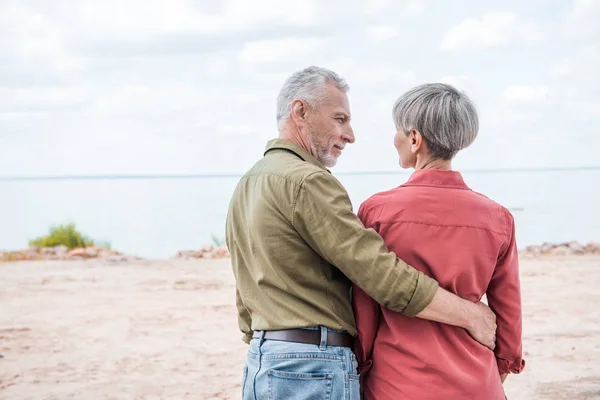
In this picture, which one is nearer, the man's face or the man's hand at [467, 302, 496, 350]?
the man's hand at [467, 302, 496, 350]

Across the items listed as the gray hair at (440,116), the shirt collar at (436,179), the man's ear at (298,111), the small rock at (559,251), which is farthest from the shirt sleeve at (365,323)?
the small rock at (559,251)

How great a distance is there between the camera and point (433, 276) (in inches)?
90.0

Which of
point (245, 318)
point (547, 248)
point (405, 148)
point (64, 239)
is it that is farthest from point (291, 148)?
point (64, 239)

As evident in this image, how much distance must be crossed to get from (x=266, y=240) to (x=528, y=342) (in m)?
5.01

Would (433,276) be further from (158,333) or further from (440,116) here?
(158,333)

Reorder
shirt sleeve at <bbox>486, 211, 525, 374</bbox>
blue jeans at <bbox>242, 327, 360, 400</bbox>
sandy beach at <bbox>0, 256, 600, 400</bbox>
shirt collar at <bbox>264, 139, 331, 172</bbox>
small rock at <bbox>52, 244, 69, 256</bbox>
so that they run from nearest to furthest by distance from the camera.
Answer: blue jeans at <bbox>242, 327, 360, 400</bbox> < shirt sleeve at <bbox>486, 211, 525, 374</bbox> < shirt collar at <bbox>264, 139, 331, 172</bbox> < sandy beach at <bbox>0, 256, 600, 400</bbox> < small rock at <bbox>52, 244, 69, 256</bbox>

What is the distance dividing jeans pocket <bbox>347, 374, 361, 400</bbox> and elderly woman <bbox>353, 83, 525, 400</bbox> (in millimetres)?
49

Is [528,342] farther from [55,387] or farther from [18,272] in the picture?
[18,272]

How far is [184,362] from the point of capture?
6.29 metres

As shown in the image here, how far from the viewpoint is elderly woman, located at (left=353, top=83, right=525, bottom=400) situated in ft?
7.38

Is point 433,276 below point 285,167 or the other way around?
below

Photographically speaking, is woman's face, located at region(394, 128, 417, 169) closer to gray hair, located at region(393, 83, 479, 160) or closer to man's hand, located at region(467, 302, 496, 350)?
gray hair, located at region(393, 83, 479, 160)

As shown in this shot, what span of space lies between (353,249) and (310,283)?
0.64 ft

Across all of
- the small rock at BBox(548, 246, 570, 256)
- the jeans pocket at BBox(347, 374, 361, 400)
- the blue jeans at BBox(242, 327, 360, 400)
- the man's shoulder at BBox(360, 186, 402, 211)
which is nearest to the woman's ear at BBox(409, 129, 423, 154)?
the man's shoulder at BBox(360, 186, 402, 211)
